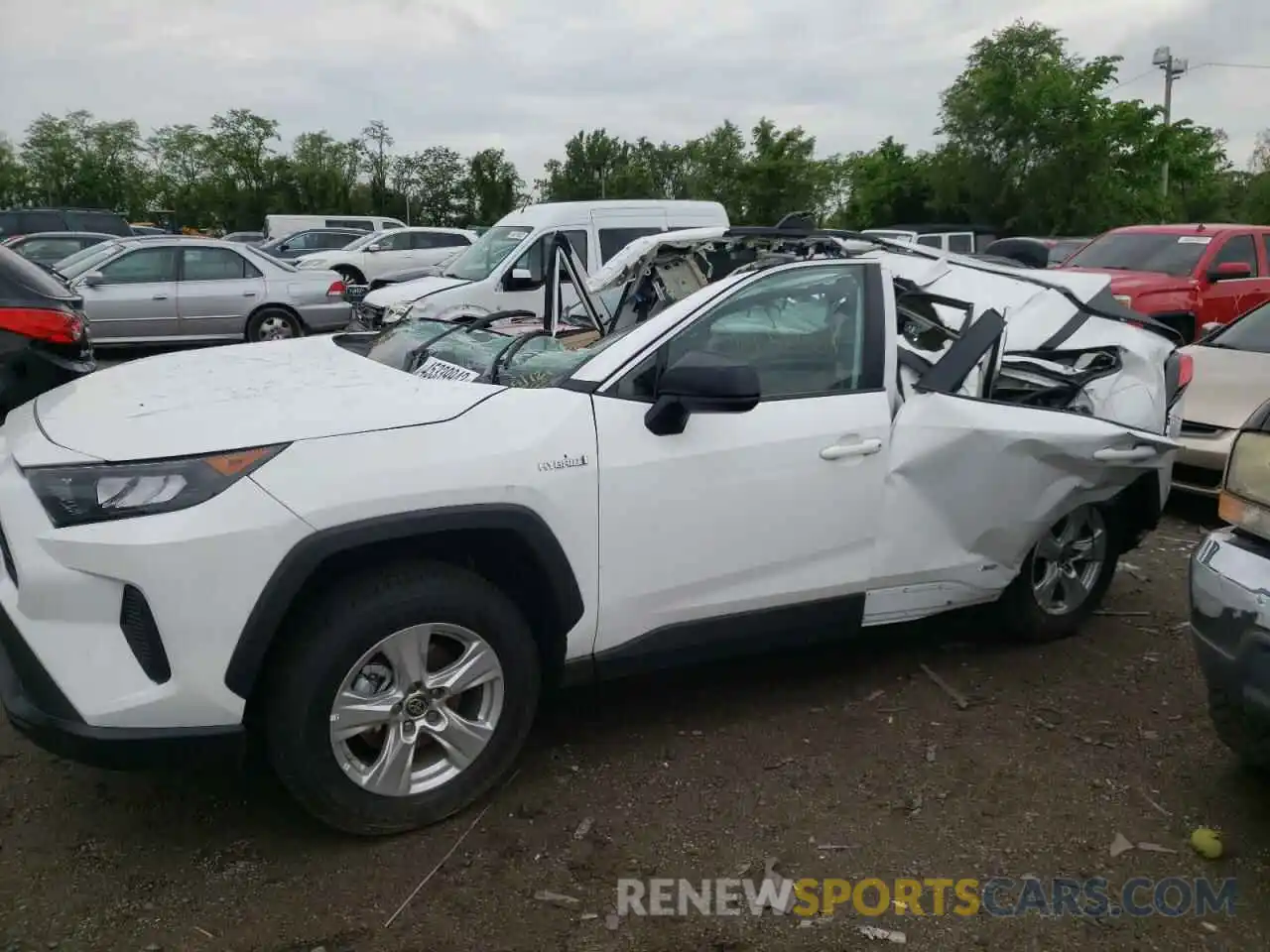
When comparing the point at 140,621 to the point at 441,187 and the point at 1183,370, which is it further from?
the point at 441,187

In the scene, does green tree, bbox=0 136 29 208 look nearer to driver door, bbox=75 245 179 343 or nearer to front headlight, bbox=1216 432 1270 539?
driver door, bbox=75 245 179 343

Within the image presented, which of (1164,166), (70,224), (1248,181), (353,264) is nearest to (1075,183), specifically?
(1164,166)

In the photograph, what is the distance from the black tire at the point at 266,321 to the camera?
13070 mm

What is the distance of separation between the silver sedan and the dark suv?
10.8 meters

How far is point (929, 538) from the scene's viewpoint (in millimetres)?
3775

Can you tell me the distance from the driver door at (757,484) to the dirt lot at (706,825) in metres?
0.43

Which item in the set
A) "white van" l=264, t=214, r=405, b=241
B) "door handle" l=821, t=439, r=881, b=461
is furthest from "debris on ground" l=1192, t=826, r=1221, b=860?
"white van" l=264, t=214, r=405, b=241

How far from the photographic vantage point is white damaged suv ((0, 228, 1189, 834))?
2613 mm

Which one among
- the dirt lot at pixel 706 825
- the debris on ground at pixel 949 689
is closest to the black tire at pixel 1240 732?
the dirt lot at pixel 706 825

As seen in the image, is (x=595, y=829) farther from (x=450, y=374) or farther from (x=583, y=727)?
(x=450, y=374)

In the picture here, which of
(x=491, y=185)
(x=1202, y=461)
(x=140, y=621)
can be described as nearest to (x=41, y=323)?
(x=140, y=621)

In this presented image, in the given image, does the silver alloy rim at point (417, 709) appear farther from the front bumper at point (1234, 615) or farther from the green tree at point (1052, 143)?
the green tree at point (1052, 143)

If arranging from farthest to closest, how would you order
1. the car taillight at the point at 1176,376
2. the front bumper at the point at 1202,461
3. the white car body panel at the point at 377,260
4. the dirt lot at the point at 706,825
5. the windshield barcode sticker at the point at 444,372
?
the white car body panel at the point at 377,260 → the front bumper at the point at 1202,461 → the car taillight at the point at 1176,376 → the windshield barcode sticker at the point at 444,372 → the dirt lot at the point at 706,825

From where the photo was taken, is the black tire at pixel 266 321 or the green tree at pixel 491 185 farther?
the green tree at pixel 491 185
